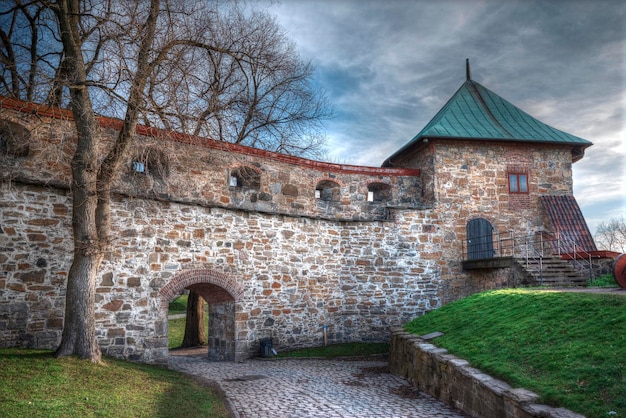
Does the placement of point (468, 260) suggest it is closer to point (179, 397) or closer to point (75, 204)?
point (179, 397)

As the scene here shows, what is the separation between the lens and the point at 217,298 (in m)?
11.6

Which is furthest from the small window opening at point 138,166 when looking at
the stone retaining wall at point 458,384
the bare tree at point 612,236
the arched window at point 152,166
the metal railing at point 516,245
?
the bare tree at point 612,236

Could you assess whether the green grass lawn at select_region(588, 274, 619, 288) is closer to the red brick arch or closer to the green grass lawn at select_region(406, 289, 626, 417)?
the green grass lawn at select_region(406, 289, 626, 417)

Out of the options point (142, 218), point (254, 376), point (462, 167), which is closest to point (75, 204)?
point (142, 218)

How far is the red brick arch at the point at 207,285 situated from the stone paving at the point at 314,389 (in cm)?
151

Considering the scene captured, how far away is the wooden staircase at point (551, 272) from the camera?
11.9 metres

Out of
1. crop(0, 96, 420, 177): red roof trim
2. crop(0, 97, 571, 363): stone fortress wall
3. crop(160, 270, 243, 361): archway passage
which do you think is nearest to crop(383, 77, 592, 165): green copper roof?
crop(0, 97, 571, 363): stone fortress wall

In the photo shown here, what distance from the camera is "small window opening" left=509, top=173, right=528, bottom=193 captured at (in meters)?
15.1

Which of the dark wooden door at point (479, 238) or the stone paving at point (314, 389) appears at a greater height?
the dark wooden door at point (479, 238)

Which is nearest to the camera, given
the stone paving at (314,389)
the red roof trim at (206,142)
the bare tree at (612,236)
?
the stone paving at (314,389)

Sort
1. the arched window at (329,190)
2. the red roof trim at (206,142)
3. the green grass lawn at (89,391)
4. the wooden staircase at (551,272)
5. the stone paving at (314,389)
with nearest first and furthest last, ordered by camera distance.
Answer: the green grass lawn at (89,391)
the stone paving at (314,389)
the red roof trim at (206,142)
the wooden staircase at (551,272)
the arched window at (329,190)

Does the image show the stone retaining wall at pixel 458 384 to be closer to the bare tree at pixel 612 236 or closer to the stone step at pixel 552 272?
the stone step at pixel 552 272

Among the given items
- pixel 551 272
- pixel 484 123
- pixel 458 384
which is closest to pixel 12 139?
pixel 458 384

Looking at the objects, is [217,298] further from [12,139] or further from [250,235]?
[12,139]
